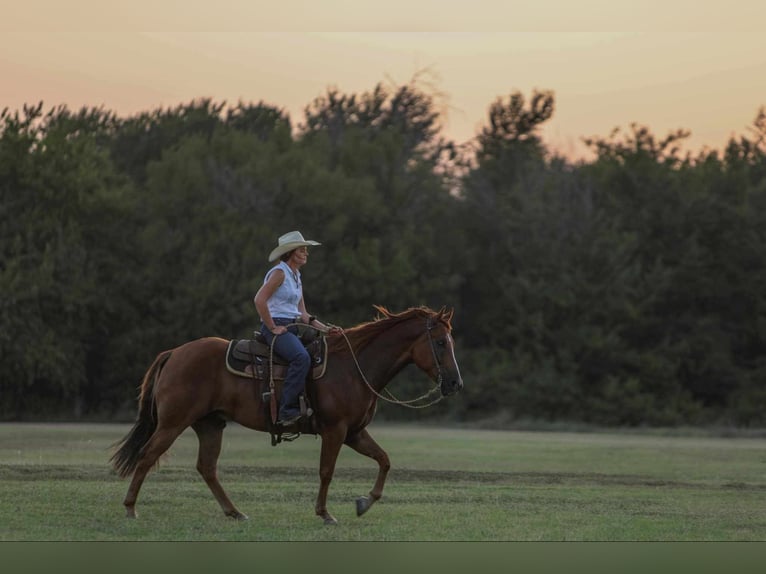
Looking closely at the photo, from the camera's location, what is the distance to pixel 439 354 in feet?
53.0

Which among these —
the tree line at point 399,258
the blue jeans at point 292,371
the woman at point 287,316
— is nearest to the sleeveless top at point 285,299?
the woman at point 287,316

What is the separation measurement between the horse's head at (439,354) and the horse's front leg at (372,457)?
1.04m

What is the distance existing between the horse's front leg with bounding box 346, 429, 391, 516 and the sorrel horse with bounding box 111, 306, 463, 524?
1 cm

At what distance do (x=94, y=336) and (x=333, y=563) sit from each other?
42935 mm

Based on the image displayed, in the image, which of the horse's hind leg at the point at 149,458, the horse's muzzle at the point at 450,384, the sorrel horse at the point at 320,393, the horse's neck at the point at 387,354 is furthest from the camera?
the horse's neck at the point at 387,354

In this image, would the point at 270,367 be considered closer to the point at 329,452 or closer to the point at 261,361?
the point at 261,361

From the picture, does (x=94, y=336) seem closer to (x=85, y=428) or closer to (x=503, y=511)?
(x=85, y=428)

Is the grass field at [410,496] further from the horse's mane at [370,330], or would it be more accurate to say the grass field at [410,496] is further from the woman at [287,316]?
the horse's mane at [370,330]

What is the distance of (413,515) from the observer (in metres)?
16.6

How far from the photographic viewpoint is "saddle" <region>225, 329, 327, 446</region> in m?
16.1

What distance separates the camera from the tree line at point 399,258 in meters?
53.0

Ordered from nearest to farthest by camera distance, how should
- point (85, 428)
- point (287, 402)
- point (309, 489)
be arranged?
point (287, 402) < point (309, 489) < point (85, 428)

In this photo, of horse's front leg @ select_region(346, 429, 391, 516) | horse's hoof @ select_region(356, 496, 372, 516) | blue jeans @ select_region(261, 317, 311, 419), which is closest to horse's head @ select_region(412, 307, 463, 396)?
horse's front leg @ select_region(346, 429, 391, 516)

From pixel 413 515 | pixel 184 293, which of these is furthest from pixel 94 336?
pixel 413 515
